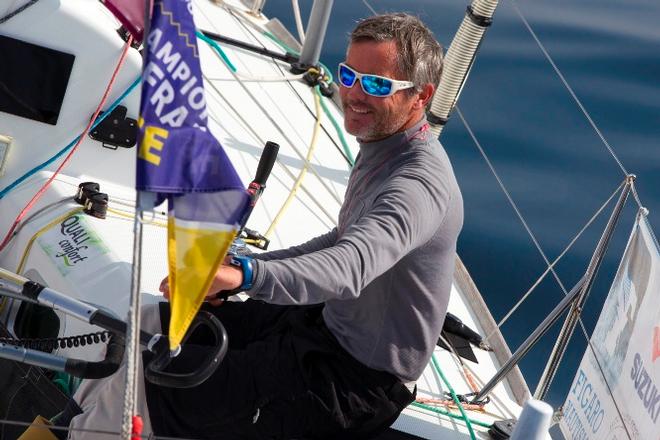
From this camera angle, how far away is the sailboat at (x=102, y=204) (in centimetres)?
229

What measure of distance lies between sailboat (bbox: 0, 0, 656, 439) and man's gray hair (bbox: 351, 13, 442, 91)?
0.72 metres

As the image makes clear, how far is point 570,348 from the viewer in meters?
3.85

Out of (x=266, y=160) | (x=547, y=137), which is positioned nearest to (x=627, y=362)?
(x=266, y=160)

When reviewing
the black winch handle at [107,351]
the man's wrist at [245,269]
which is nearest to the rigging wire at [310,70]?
the black winch handle at [107,351]

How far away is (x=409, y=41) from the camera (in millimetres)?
1943

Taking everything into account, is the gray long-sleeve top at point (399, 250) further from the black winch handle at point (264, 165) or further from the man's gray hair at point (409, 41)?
the black winch handle at point (264, 165)

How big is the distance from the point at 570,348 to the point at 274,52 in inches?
58.5

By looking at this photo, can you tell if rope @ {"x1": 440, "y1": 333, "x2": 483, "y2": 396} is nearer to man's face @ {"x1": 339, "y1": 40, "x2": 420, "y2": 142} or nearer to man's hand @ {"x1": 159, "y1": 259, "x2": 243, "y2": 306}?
man's face @ {"x1": 339, "y1": 40, "x2": 420, "y2": 142}

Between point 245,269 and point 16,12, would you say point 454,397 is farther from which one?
point 16,12

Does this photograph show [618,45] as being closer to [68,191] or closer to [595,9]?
[595,9]

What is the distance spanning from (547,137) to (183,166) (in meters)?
3.83

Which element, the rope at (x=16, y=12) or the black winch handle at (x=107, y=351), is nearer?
the black winch handle at (x=107, y=351)

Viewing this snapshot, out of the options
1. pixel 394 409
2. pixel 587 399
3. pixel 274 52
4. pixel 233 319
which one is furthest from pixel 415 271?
pixel 274 52

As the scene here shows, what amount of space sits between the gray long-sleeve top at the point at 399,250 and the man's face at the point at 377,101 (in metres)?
0.02
